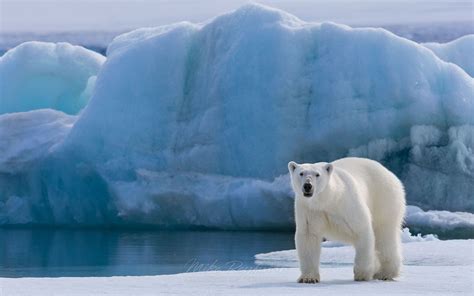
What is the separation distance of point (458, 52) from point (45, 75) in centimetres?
1242

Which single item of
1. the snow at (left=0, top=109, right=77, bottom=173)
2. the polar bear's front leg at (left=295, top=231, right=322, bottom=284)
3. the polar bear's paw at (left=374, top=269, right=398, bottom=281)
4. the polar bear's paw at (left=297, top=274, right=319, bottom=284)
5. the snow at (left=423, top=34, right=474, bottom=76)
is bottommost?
the snow at (left=0, top=109, right=77, bottom=173)

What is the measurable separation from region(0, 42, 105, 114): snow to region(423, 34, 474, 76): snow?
36.0 ft

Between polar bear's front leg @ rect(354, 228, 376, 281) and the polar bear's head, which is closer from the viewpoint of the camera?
the polar bear's head

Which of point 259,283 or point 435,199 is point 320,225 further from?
point 435,199

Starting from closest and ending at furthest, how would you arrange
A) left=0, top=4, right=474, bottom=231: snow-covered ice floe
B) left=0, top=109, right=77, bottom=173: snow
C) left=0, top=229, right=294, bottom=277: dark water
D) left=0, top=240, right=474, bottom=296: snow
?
left=0, top=240, right=474, bottom=296: snow, left=0, top=229, right=294, bottom=277: dark water, left=0, top=4, right=474, bottom=231: snow-covered ice floe, left=0, top=109, right=77, bottom=173: snow

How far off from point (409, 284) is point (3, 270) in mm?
10034

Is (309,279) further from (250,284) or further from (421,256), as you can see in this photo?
(421,256)

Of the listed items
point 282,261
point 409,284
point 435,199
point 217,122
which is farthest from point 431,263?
point 217,122

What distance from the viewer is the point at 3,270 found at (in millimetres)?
15148

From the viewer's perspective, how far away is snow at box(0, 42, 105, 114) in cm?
2788

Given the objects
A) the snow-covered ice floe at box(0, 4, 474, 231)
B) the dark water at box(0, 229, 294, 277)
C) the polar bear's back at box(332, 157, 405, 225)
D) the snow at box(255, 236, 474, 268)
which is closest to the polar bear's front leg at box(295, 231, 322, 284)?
the polar bear's back at box(332, 157, 405, 225)

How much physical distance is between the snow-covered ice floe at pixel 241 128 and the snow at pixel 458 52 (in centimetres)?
17

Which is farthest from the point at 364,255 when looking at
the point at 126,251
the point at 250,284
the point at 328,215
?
the point at 126,251

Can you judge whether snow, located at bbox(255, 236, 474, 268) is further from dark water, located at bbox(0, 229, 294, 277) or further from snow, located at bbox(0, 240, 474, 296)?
snow, located at bbox(0, 240, 474, 296)
